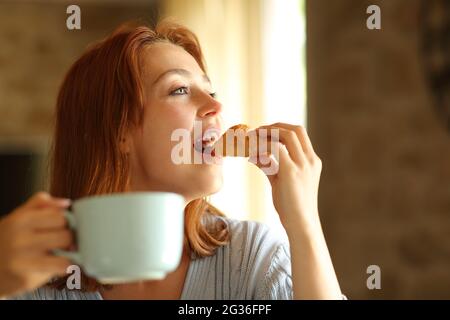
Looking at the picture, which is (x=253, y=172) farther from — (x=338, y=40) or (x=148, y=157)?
(x=148, y=157)

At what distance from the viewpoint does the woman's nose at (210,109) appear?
1212 mm

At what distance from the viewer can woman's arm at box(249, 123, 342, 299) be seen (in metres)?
1.01

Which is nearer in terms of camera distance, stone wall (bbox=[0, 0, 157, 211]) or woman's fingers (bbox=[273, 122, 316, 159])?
woman's fingers (bbox=[273, 122, 316, 159])

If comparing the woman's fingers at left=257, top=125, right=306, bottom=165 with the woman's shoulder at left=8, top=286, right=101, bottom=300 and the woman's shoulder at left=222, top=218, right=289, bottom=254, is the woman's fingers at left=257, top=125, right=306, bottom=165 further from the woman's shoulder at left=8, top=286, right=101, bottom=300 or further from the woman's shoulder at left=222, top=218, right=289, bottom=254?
the woman's shoulder at left=8, top=286, right=101, bottom=300

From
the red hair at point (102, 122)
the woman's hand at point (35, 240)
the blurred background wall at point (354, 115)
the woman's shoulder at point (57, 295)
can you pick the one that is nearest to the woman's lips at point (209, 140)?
the red hair at point (102, 122)

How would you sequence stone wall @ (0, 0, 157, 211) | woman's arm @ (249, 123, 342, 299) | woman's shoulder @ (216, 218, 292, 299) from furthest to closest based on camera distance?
stone wall @ (0, 0, 157, 211), woman's shoulder @ (216, 218, 292, 299), woman's arm @ (249, 123, 342, 299)

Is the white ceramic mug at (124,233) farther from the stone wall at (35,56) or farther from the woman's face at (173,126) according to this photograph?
the stone wall at (35,56)

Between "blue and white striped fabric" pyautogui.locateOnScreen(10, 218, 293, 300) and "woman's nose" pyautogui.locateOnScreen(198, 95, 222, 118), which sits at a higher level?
"woman's nose" pyautogui.locateOnScreen(198, 95, 222, 118)

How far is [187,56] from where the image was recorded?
51.8 inches

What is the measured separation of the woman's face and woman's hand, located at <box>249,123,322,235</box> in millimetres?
151

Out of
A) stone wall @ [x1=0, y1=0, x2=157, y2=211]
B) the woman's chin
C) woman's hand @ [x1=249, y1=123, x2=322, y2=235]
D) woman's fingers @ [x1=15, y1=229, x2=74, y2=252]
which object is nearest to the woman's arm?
woman's hand @ [x1=249, y1=123, x2=322, y2=235]

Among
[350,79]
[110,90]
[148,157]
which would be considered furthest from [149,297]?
[350,79]

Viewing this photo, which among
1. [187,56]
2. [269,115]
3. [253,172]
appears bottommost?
[253,172]
